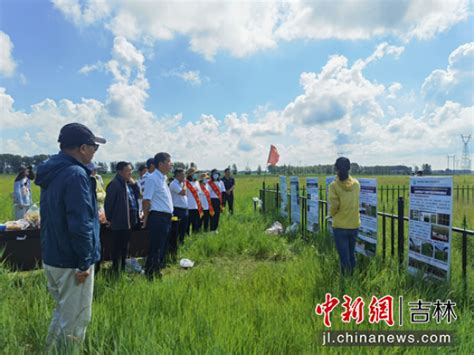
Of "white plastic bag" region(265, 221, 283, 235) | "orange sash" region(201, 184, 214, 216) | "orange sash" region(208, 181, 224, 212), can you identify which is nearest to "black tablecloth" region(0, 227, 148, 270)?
"orange sash" region(201, 184, 214, 216)

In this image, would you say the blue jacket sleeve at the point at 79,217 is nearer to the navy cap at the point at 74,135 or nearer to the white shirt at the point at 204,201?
the navy cap at the point at 74,135

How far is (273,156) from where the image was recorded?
12594 mm

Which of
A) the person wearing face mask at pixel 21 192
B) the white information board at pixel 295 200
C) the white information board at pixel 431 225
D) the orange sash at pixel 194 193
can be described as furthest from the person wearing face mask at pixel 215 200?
the white information board at pixel 431 225

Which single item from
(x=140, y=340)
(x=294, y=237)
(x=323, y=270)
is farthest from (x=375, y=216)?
(x=140, y=340)

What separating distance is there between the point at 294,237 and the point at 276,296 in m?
4.09

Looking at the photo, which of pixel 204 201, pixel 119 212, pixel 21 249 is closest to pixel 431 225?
pixel 119 212

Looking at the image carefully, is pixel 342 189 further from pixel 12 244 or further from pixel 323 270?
pixel 12 244

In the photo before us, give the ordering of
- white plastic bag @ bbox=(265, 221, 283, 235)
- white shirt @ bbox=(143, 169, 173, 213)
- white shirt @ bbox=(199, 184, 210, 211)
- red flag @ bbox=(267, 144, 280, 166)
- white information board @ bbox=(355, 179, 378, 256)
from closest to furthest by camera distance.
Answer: white shirt @ bbox=(143, 169, 173, 213)
white information board @ bbox=(355, 179, 378, 256)
white plastic bag @ bbox=(265, 221, 283, 235)
white shirt @ bbox=(199, 184, 210, 211)
red flag @ bbox=(267, 144, 280, 166)

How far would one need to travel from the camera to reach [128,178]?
4.84 meters

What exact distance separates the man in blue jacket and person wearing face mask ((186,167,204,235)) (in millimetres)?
4856

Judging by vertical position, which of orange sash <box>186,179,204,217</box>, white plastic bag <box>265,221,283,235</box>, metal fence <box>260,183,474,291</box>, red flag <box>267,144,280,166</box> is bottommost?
white plastic bag <box>265,221,283,235</box>

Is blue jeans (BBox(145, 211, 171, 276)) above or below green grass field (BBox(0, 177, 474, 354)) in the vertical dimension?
above

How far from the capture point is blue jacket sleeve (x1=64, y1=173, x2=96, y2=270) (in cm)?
227

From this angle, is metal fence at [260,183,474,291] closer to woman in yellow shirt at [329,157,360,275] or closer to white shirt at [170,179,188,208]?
woman in yellow shirt at [329,157,360,275]
